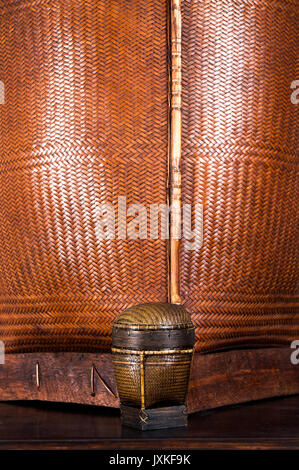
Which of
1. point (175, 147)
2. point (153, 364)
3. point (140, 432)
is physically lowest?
point (140, 432)

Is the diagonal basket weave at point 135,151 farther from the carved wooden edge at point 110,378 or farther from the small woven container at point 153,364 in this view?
the small woven container at point 153,364

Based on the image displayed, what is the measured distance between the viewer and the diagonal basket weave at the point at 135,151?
1.70 m

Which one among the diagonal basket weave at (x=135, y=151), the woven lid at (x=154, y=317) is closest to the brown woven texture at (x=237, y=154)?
the diagonal basket weave at (x=135, y=151)

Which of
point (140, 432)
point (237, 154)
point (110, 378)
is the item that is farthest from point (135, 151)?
point (140, 432)

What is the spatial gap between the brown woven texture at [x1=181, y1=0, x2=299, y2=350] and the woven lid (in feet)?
0.71

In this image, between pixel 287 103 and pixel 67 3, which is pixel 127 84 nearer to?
pixel 67 3

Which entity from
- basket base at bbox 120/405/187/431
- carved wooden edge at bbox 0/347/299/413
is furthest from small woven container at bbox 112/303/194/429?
carved wooden edge at bbox 0/347/299/413

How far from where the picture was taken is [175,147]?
167 centimetres

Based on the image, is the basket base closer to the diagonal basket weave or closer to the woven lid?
the woven lid

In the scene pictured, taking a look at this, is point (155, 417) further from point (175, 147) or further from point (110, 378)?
point (175, 147)

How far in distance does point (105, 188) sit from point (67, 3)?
48 cm

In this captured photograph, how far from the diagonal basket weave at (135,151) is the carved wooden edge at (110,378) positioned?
0.16ft

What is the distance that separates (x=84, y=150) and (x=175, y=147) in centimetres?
23

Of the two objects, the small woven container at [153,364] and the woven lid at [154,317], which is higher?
the woven lid at [154,317]
